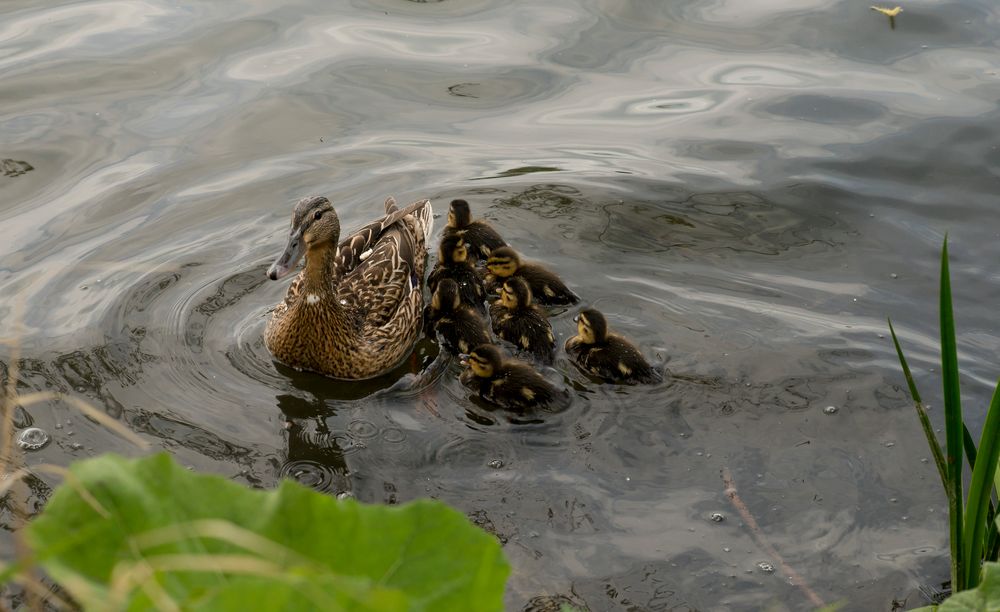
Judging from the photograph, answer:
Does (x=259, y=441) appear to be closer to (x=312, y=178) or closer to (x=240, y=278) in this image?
(x=240, y=278)

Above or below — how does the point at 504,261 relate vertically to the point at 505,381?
above

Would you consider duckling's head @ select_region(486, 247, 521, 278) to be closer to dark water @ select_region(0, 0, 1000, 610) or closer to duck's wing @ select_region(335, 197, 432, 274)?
dark water @ select_region(0, 0, 1000, 610)

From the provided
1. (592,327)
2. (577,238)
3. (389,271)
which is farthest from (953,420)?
(389,271)

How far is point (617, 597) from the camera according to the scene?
3191 mm

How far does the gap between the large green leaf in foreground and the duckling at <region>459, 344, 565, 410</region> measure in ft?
8.49

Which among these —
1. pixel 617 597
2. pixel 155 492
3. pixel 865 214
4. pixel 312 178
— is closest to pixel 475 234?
pixel 312 178

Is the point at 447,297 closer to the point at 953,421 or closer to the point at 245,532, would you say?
the point at 953,421

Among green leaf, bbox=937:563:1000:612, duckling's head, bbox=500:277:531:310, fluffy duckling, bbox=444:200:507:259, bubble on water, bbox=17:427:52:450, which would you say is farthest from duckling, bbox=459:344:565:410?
green leaf, bbox=937:563:1000:612

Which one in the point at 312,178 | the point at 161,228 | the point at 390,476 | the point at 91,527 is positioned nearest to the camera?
the point at 91,527

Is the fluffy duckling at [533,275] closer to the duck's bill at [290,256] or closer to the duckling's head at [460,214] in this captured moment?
the duckling's head at [460,214]

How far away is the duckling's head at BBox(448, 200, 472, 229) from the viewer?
5.30 m

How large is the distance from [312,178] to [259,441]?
219cm

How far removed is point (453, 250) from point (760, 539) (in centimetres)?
229

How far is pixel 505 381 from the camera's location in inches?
165
